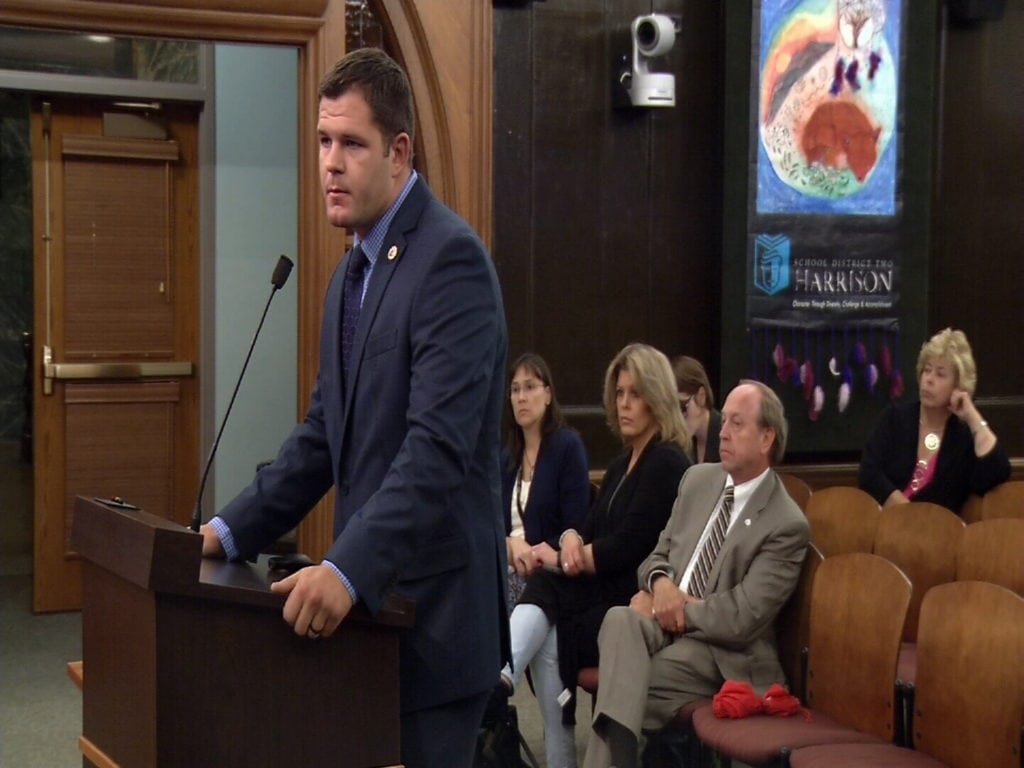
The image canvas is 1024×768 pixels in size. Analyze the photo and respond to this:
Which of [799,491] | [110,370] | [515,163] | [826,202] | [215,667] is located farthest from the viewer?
[110,370]

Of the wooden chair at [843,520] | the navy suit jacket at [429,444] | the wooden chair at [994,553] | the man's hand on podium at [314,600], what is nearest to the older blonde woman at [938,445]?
the wooden chair at [843,520]

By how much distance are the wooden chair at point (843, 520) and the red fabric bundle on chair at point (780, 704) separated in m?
0.94

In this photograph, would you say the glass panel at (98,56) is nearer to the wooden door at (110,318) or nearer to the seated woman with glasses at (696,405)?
the wooden door at (110,318)

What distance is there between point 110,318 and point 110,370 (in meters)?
0.24

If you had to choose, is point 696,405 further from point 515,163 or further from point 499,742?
point 499,742

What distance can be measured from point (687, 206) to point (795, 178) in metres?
0.49

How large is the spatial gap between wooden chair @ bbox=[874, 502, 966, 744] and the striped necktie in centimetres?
58

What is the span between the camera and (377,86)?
5.95 feet

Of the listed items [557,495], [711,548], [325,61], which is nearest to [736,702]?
[711,548]

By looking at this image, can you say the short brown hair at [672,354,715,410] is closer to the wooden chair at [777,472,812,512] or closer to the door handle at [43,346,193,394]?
the wooden chair at [777,472,812,512]

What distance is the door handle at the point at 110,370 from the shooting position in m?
6.32

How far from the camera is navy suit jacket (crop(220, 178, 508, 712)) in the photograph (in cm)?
175

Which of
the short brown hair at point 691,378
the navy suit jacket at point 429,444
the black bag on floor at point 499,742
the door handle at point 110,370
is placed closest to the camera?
the navy suit jacket at point 429,444

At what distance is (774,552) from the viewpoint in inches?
147
